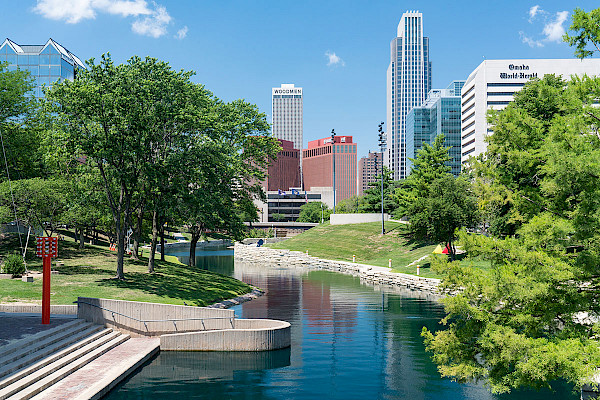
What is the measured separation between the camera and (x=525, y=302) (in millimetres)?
14539

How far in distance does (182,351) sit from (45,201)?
79.4ft

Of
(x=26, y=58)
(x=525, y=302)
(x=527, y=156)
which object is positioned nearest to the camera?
(x=525, y=302)

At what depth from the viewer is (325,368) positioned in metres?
24.8

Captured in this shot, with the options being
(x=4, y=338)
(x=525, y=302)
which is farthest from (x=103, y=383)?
(x=525, y=302)

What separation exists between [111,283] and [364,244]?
6737 centimetres

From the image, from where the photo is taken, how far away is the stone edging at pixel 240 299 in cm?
3997

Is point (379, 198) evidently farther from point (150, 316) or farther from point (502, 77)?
point (150, 316)

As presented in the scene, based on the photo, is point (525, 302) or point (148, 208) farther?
point (148, 208)

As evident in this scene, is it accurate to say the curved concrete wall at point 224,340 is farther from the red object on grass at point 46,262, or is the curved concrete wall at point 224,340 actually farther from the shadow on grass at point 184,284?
the shadow on grass at point 184,284

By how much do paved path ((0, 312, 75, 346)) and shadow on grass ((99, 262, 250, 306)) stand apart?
881cm

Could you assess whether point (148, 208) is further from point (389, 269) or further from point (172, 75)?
point (389, 269)

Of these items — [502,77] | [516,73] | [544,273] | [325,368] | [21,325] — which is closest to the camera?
[544,273]

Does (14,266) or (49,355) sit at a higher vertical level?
(14,266)

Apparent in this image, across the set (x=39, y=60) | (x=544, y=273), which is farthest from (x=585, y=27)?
(x=39, y=60)
